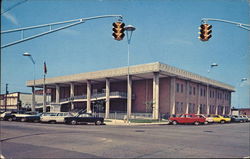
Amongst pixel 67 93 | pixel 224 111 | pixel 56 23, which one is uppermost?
pixel 56 23

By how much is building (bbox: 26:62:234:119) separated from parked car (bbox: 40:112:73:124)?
12022 millimetres

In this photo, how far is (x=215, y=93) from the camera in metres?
68.3

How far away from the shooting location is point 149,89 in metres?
52.8

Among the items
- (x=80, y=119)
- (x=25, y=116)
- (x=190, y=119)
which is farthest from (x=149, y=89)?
(x=25, y=116)

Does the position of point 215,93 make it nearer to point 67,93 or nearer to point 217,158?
point 67,93

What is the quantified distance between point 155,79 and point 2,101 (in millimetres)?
67265

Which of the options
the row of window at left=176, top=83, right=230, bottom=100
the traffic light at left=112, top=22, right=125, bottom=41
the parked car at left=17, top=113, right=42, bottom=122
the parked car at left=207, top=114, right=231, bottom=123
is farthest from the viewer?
the row of window at left=176, top=83, right=230, bottom=100


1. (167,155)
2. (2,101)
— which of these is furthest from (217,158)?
(2,101)

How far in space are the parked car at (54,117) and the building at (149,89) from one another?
12022 millimetres

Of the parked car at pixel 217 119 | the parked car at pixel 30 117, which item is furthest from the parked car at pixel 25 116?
the parked car at pixel 217 119

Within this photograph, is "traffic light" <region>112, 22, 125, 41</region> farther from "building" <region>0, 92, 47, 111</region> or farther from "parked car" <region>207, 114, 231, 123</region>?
"building" <region>0, 92, 47, 111</region>

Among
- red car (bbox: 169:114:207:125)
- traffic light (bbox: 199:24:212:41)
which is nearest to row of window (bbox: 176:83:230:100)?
red car (bbox: 169:114:207:125)

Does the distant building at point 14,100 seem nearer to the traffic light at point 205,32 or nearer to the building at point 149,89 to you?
the building at point 149,89

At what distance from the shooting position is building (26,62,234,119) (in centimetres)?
4609
